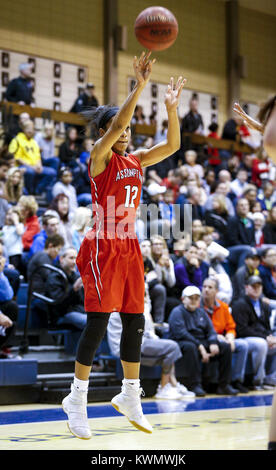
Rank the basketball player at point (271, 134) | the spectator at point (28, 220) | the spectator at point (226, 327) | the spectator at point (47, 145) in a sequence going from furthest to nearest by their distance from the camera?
the spectator at point (47, 145) < the spectator at point (28, 220) < the spectator at point (226, 327) < the basketball player at point (271, 134)

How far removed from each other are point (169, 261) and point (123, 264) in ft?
17.4

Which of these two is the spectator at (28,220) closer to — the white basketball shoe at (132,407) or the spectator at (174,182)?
the spectator at (174,182)

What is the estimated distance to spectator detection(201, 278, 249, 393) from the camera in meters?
9.39

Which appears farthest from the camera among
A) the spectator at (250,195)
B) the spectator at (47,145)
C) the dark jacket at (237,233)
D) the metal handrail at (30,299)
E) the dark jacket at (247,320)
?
the spectator at (250,195)

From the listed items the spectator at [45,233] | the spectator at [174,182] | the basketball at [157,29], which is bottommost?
the spectator at [45,233]

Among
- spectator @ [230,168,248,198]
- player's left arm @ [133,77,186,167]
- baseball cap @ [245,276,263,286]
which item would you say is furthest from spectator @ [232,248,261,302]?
player's left arm @ [133,77,186,167]

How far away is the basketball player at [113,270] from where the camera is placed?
4.25m

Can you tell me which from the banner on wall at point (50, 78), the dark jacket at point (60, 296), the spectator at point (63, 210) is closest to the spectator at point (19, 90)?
the banner on wall at point (50, 78)

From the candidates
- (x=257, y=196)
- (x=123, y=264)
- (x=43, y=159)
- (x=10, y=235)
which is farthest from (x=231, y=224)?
(x=123, y=264)

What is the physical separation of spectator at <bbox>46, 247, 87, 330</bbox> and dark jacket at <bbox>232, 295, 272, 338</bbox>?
250cm

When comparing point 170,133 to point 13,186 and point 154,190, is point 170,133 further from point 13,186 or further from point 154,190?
point 154,190

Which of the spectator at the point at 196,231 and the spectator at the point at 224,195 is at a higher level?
the spectator at the point at 224,195

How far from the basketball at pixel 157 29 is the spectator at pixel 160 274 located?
15.7 feet

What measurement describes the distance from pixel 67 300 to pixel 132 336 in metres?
4.19
